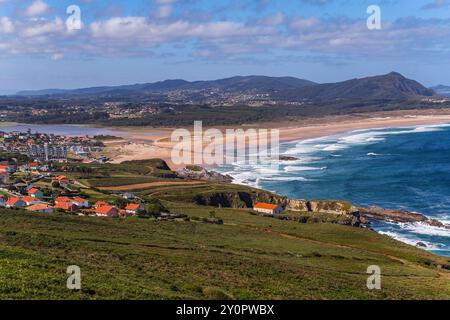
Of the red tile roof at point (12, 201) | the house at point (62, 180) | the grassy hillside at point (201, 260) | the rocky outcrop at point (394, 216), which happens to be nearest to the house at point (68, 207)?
the red tile roof at point (12, 201)

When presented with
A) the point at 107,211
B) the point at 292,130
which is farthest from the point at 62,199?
the point at 292,130

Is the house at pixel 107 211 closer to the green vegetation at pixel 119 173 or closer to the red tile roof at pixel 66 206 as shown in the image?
the red tile roof at pixel 66 206

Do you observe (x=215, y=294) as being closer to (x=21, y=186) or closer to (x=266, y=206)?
(x=266, y=206)

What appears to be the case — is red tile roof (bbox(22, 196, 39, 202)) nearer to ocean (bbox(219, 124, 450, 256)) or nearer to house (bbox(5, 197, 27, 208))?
house (bbox(5, 197, 27, 208))
